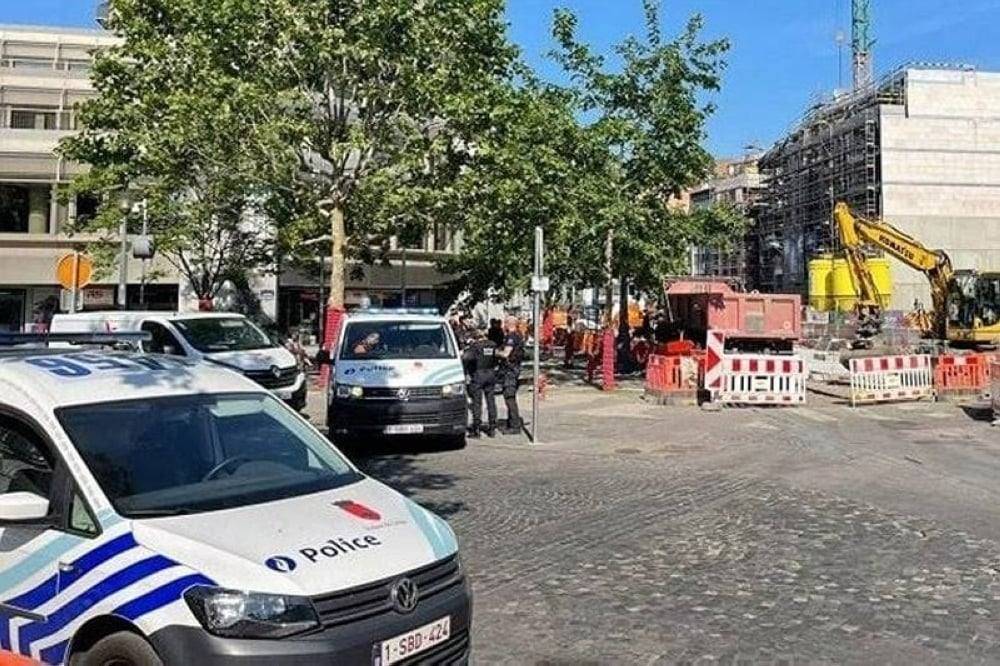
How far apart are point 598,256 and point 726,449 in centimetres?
1184

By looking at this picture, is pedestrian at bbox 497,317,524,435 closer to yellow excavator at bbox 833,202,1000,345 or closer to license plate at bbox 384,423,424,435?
license plate at bbox 384,423,424,435

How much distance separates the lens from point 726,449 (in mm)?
14367

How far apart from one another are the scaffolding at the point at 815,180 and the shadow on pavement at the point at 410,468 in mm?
57389

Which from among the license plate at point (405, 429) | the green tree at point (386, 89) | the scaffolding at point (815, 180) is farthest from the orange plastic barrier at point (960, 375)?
the scaffolding at point (815, 180)

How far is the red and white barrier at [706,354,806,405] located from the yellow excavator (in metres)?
17.6

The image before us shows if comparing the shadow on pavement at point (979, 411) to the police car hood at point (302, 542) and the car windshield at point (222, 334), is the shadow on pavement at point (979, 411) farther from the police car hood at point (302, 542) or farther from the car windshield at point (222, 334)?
the police car hood at point (302, 542)

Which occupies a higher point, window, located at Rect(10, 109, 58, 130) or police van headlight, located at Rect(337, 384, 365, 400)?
window, located at Rect(10, 109, 58, 130)

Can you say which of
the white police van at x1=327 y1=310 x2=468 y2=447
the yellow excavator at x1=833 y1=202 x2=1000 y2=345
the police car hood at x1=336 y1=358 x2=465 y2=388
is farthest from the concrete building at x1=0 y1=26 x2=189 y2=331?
the yellow excavator at x1=833 y1=202 x2=1000 y2=345

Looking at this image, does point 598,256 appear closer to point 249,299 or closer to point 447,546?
point 249,299

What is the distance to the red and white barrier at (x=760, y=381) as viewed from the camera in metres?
19.9

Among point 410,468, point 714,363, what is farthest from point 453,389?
point 714,363

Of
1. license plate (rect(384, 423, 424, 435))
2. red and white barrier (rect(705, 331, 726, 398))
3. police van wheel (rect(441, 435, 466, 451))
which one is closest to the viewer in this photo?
license plate (rect(384, 423, 424, 435))

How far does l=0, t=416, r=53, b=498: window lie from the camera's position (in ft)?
13.9

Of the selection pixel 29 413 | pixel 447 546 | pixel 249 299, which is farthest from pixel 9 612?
pixel 249 299
